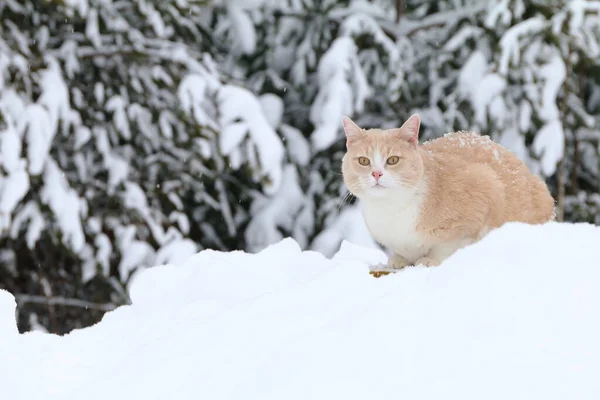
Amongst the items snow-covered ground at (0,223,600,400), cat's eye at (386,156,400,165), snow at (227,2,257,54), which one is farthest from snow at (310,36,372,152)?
snow-covered ground at (0,223,600,400)

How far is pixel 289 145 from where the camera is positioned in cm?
606

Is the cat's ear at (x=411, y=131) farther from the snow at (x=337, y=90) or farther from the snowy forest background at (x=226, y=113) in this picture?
the snow at (x=337, y=90)

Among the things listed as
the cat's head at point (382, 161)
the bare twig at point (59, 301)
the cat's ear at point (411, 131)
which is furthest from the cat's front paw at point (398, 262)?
the bare twig at point (59, 301)

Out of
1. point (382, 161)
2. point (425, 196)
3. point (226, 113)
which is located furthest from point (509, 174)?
point (226, 113)

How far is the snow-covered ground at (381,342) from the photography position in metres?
1.54

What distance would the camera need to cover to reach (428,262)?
2.50 metres

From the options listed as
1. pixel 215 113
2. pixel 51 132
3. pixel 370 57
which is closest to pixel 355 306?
pixel 51 132

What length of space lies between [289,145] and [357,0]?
1478 millimetres

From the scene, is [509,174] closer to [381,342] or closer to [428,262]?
[428,262]

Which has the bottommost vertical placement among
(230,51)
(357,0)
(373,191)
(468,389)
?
(230,51)

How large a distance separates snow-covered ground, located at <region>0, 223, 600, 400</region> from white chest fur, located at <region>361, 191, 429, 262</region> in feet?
1.12

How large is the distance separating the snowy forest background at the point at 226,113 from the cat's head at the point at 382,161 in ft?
8.17

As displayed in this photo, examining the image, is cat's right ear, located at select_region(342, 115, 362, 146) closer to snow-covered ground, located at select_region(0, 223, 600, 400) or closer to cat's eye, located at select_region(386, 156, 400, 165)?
cat's eye, located at select_region(386, 156, 400, 165)

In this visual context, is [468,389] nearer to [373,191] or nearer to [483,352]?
[483,352]
